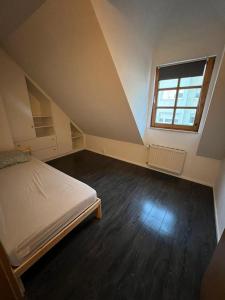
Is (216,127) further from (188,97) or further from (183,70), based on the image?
(183,70)

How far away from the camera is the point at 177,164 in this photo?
2.58 m

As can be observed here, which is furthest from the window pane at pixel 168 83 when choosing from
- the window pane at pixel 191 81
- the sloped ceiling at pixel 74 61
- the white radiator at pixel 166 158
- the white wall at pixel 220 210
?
the white wall at pixel 220 210

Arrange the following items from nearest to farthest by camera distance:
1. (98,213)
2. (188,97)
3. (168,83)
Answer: (98,213) < (188,97) < (168,83)

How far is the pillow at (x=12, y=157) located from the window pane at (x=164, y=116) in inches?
105

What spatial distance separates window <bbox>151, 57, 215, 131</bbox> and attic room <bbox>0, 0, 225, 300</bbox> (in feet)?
0.05

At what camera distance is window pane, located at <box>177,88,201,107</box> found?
7.09 feet

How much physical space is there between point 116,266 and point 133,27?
2.51 metres

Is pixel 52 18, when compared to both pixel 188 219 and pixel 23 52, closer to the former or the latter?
pixel 23 52

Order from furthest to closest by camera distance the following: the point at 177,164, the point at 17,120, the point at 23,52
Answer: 1. the point at 17,120
2. the point at 177,164
3. the point at 23,52

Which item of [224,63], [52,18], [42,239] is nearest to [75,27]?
[52,18]

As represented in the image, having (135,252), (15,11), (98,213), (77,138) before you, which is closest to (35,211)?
(98,213)

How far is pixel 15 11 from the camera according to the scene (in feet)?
4.61

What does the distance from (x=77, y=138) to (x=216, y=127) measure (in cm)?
361

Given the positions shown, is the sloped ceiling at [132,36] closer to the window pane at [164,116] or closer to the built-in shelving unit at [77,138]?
the window pane at [164,116]
